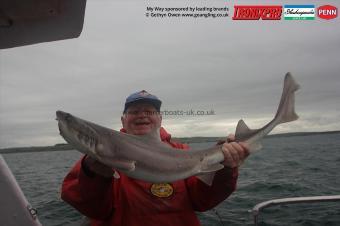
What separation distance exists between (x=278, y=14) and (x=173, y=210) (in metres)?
7.28

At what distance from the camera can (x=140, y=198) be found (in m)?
4.78

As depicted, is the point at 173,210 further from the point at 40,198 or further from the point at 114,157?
the point at 40,198

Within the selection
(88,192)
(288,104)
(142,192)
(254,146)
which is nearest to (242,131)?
(254,146)

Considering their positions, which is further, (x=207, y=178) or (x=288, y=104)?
(x=288, y=104)

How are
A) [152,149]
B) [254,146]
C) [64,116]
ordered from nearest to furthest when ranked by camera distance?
[64,116] → [152,149] → [254,146]

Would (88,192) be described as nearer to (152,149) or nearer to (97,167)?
(97,167)

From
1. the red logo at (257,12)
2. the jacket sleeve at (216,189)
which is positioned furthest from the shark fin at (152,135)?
the red logo at (257,12)

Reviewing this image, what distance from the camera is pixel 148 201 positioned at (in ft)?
15.6

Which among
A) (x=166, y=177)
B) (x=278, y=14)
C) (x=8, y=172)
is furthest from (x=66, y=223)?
(x=278, y=14)

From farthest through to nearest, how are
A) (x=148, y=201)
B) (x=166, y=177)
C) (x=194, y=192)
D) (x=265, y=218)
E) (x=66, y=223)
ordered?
(x=66, y=223)
(x=265, y=218)
(x=194, y=192)
(x=148, y=201)
(x=166, y=177)

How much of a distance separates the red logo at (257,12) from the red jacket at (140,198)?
590 cm

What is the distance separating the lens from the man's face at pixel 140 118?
207 inches

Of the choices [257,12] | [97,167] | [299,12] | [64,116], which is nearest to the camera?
[64,116]

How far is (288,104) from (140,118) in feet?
7.73
